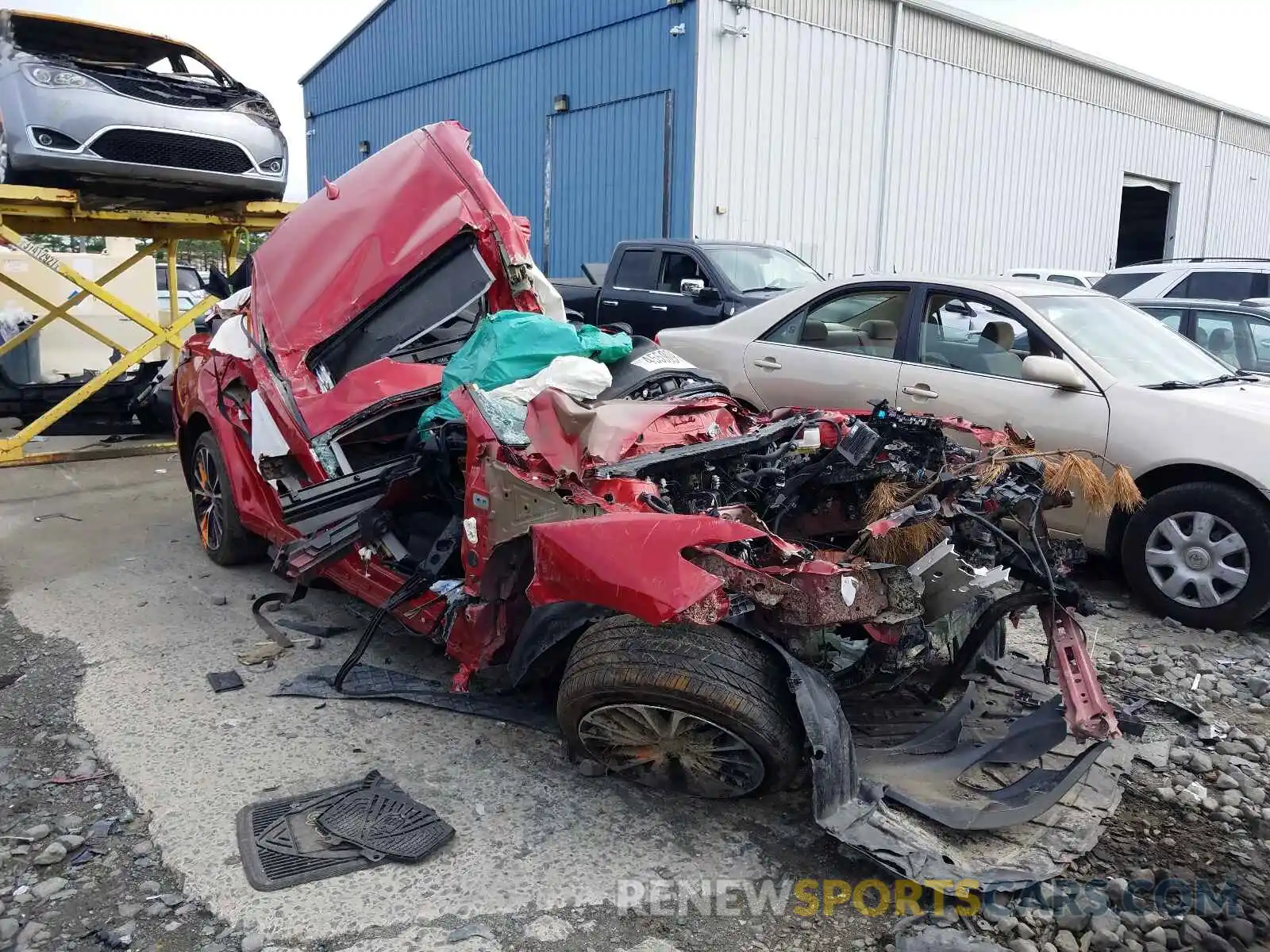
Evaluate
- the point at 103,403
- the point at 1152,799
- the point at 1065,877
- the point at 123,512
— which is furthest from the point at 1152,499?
the point at 103,403

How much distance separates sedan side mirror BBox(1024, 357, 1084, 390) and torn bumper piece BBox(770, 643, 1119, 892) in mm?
2191

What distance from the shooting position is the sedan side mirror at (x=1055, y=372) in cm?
467

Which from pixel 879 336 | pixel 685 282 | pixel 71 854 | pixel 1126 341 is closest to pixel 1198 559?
pixel 1126 341

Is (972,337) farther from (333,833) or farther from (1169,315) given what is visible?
(333,833)

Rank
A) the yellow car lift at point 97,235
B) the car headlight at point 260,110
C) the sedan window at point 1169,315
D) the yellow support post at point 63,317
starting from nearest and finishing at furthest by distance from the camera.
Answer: the sedan window at point 1169,315 → the yellow car lift at point 97,235 → the car headlight at point 260,110 → the yellow support post at point 63,317

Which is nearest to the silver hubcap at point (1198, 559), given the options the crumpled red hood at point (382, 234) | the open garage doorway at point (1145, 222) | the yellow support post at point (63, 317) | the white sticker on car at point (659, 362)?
the white sticker on car at point (659, 362)

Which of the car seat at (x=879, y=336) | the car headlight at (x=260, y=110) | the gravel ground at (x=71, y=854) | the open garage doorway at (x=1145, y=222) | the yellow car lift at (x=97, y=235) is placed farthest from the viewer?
the open garage doorway at (x=1145, y=222)

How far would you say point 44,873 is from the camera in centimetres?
263

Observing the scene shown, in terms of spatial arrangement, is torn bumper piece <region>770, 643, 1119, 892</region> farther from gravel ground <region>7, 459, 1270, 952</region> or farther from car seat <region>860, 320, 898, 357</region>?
car seat <region>860, 320, 898, 357</region>

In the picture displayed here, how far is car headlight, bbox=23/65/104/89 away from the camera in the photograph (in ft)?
21.7

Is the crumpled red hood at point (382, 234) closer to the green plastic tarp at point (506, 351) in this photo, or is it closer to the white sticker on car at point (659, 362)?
the green plastic tarp at point (506, 351)

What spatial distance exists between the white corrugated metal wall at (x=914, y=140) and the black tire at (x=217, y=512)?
919 centimetres

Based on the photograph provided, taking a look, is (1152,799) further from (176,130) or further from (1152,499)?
(176,130)

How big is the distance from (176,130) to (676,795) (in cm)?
641
